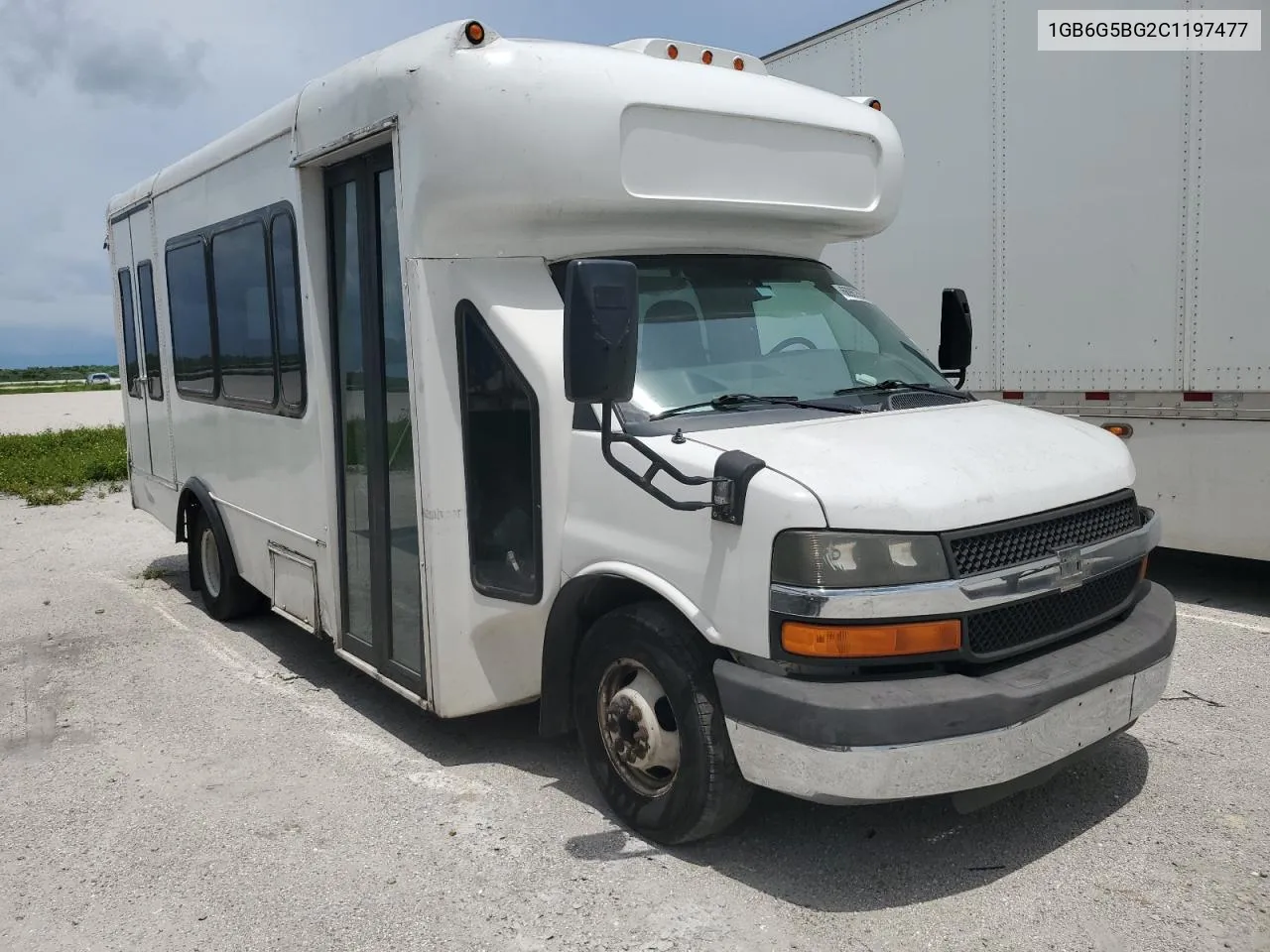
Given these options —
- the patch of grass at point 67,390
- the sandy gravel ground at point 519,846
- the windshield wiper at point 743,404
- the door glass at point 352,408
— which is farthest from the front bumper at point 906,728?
the patch of grass at point 67,390

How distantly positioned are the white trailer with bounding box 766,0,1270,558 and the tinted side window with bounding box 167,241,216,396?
15.6 ft

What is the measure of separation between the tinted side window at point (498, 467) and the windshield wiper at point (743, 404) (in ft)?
1.85

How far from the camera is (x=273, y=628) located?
7.18 m

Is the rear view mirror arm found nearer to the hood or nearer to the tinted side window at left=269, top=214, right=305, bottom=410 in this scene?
the hood

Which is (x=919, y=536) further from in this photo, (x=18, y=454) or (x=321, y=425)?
(x=18, y=454)

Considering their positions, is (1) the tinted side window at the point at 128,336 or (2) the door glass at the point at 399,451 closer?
(2) the door glass at the point at 399,451

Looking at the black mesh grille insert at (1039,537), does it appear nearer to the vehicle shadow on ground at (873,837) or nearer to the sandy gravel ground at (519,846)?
the vehicle shadow on ground at (873,837)

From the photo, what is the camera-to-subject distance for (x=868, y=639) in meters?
3.27

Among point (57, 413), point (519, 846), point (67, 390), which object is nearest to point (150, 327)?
point (519, 846)

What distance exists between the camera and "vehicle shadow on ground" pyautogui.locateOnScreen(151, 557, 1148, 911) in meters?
3.62

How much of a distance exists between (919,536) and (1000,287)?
4693 mm

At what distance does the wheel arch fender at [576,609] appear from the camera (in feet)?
12.3

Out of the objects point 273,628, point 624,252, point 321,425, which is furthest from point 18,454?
point 624,252

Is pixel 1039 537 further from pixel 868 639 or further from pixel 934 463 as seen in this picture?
pixel 868 639
